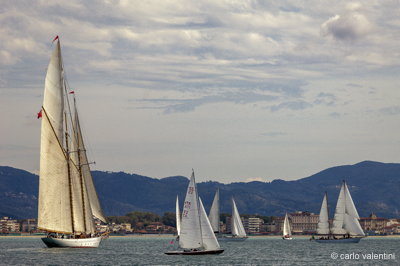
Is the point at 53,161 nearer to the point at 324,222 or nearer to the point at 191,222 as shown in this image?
the point at 191,222

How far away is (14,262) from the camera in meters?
90.9

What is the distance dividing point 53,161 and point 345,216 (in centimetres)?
8280

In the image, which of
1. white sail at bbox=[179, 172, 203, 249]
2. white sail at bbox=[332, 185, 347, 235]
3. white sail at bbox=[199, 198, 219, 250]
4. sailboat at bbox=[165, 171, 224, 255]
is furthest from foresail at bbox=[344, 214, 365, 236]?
white sail at bbox=[179, 172, 203, 249]

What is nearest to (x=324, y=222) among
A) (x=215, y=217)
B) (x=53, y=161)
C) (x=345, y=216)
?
(x=345, y=216)

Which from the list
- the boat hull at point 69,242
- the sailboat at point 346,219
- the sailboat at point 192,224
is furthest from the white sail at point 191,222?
the sailboat at point 346,219

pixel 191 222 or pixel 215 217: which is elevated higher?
pixel 215 217

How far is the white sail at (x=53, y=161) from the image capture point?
102 meters

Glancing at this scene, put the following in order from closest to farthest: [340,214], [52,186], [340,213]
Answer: [52,186] → [340,213] → [340,214]

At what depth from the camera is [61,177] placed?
105 metres

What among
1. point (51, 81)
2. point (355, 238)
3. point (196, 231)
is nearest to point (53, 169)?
point (51, 81)

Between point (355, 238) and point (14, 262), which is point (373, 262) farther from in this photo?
point (355, 238)

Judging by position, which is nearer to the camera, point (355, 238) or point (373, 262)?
point (373, 262)

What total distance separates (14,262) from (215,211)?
99620mm

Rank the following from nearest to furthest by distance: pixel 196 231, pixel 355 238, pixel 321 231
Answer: pixel 196 231
pixel 355 238
pixel 321 231
